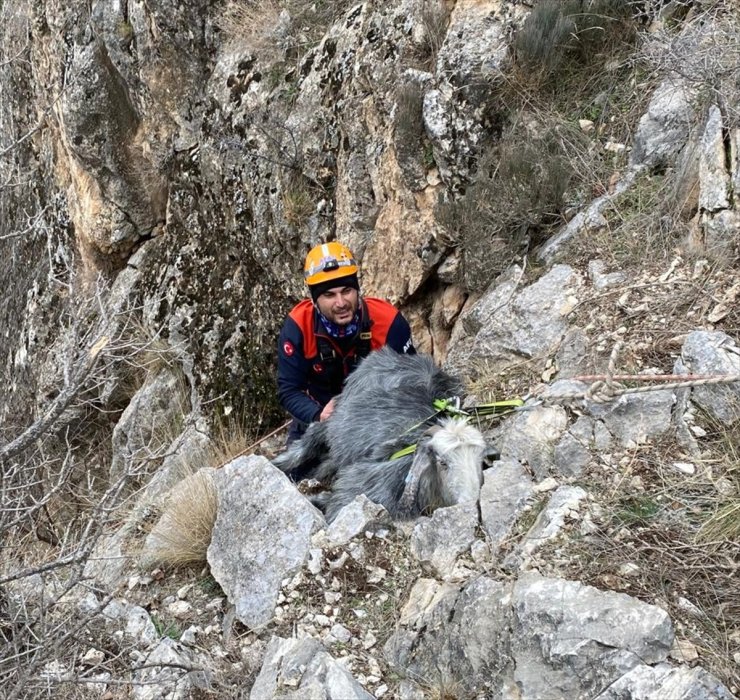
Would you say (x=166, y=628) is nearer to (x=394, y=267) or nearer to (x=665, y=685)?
(x=665, y=685)

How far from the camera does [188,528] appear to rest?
13.4ft

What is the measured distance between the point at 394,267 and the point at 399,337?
3.41ft

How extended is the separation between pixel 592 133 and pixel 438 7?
163 cm

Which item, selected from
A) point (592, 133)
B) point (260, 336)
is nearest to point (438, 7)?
point (592, 133)

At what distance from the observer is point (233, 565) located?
12.2ft

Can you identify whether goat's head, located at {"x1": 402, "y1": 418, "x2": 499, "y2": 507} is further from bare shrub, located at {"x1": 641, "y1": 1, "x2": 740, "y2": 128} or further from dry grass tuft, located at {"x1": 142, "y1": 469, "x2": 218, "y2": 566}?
bare shrub, located at {"x1": 641, "y1": 1, "x2": 740, "y2": 128}

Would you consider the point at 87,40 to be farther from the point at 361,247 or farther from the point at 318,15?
the point at 361,247

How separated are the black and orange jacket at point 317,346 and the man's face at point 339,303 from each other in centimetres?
13

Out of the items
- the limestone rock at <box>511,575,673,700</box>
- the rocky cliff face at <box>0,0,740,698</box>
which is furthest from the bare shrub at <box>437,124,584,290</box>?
the limestone rock at <box>511,575,673,700</box>

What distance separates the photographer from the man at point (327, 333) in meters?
4.90

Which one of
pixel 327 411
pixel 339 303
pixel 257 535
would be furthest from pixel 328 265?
pixel 257 535

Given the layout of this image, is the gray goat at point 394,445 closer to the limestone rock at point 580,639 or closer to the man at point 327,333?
the man at point 327,333

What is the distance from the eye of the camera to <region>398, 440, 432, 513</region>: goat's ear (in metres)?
3.59

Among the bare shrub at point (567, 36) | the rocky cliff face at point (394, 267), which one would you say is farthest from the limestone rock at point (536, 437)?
the bare shrub at point (567, 36)
